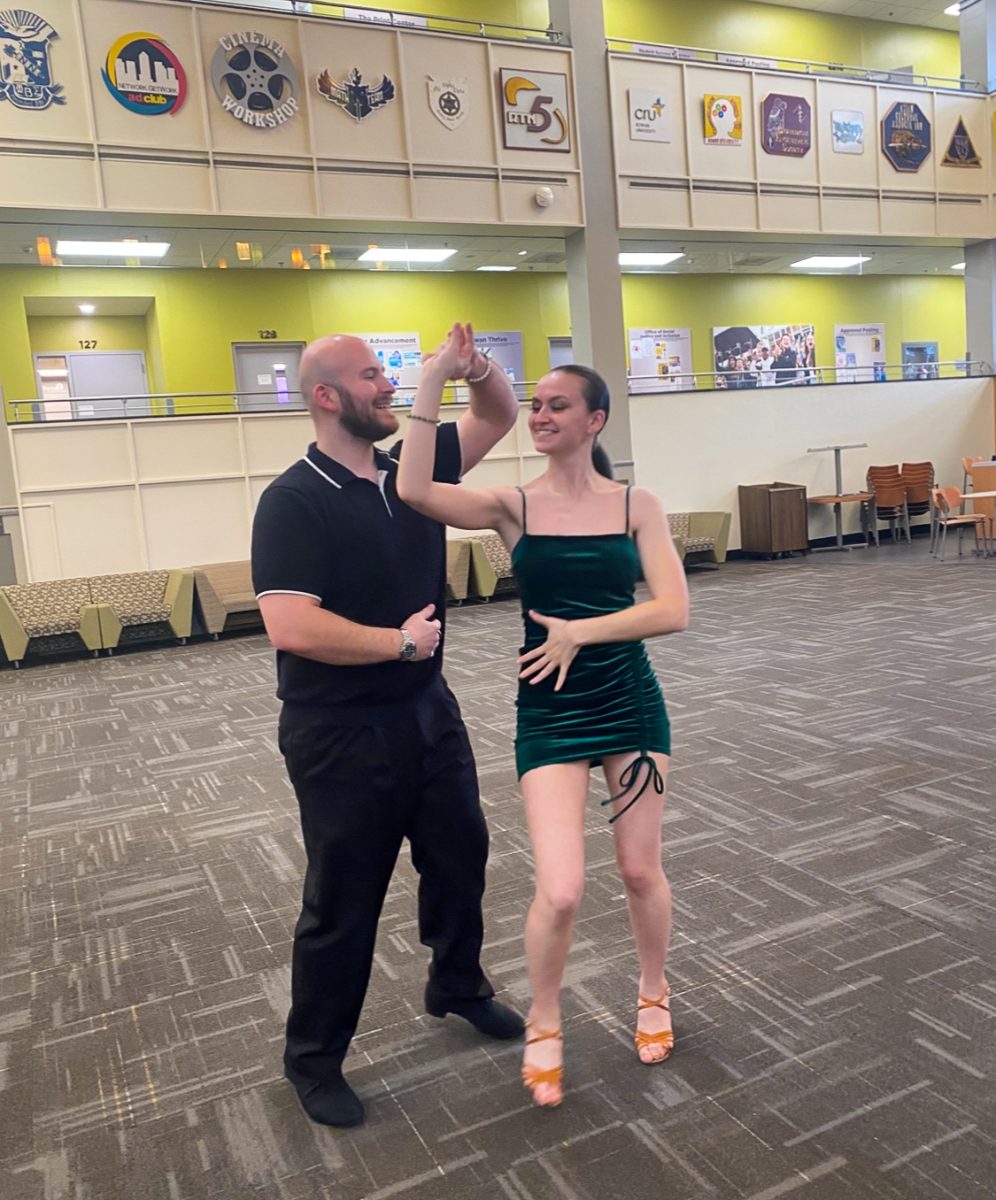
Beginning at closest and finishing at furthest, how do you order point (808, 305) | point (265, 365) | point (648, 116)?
point (648, 116)
point (265, 365)
point (808, 305)

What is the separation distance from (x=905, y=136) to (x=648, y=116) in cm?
410

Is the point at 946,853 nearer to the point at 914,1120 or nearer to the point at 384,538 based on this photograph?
the point at 914,1120

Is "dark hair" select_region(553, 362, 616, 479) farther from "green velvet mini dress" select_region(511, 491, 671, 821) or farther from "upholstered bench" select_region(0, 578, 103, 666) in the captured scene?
"upholstered bench" select_region(0, 578, 103, 666)

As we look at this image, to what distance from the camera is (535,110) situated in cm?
1064

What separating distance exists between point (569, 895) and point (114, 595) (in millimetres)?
7877

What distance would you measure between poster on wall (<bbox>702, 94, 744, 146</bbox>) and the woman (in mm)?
11168

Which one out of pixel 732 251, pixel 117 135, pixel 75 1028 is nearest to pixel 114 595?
pixel 117 135

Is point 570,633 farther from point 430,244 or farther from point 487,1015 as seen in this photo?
point 430,244

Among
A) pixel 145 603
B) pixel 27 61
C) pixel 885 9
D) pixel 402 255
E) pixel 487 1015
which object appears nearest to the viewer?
pixel 487 1015

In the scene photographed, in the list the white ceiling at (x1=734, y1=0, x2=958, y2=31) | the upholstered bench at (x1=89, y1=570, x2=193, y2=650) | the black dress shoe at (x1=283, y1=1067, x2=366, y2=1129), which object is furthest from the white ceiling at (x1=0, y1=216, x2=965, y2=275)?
the black dress shoe at (x1=283, y1=1067, x2=366, y2=1129)

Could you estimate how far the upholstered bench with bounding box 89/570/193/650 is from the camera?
8.68 meters

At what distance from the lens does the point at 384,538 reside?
6.27 ft

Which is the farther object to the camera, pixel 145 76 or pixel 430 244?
pixel 430 244

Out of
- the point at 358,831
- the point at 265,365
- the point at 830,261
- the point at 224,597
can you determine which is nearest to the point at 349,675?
the point at 358,831
